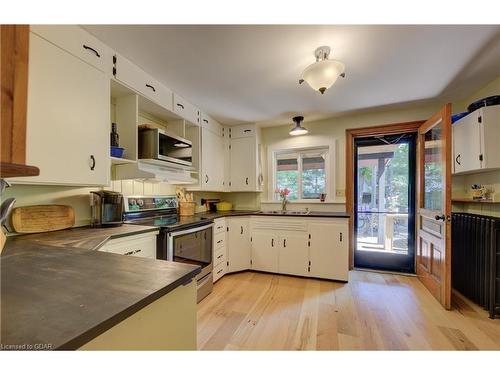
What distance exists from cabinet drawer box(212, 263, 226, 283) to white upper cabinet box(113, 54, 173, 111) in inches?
79.1

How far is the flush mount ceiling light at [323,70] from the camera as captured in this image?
154cm

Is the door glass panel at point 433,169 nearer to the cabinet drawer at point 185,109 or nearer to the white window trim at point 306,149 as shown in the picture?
the white window trim at point 306,149

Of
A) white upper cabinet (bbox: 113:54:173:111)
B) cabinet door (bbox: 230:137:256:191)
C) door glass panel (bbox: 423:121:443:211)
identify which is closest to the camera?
white upper cabinet (bbox: 113:54:173:111)

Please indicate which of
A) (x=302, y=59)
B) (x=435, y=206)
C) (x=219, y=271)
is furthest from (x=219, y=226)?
(x=435, y=206)

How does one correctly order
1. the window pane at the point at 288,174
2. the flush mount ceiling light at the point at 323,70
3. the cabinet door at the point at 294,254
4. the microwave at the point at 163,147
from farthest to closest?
the window pane at the point at 288,174 < the cabinet door at the point at 294,254 < the microwave at the point at 163,147 < the flush mount ceiling light at the point at 323,70

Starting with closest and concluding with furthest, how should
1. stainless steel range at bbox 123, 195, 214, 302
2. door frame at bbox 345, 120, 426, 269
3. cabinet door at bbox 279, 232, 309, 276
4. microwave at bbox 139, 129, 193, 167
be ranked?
stainless steel range at bbox 123, 195, 214, 302, microwave at bbox 139, 129, 193, 167, cabinet door at bbox 279, 232, 309, 276, door frame at bbox 345, 120, 426, 269

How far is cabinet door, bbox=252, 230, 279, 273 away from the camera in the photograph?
9.86ft

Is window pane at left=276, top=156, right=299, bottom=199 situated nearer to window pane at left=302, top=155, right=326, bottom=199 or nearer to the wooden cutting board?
window pane at left=302, top=155, right=326, bottom=199

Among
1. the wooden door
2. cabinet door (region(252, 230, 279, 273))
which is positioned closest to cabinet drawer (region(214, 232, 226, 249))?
cabinet door (region(252, 230, 279, 273))

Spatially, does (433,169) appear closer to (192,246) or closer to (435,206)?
(435,206)

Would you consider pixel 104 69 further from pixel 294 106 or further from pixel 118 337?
pixel 294 106

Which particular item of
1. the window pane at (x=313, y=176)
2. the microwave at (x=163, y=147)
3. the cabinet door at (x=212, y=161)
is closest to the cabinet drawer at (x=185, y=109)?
the cabinet door at (x=212, y=161)

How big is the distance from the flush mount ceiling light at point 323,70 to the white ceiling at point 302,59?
68mm

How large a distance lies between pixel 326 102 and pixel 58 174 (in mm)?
2777
